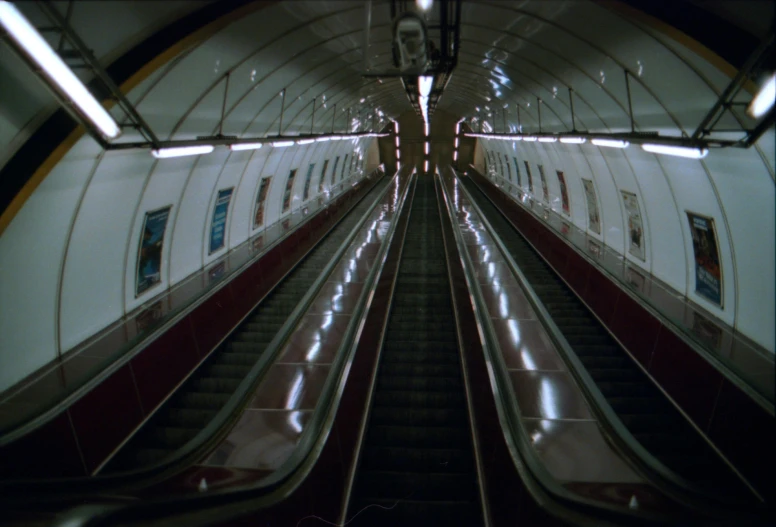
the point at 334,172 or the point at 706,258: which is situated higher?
the point at 334,172

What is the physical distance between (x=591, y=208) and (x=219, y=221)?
907cm

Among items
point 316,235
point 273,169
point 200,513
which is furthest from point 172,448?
point 316,235

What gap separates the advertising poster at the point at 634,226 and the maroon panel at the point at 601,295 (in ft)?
3.23

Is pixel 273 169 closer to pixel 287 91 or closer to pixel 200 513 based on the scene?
pixel 287 91

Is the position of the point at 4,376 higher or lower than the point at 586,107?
lower

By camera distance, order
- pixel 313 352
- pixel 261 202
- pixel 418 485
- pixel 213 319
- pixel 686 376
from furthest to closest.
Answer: pixel 261 202
pixel 213 319
pixel 313 352
pixel 686 376
pixel 418 485

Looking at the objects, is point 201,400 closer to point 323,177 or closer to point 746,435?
point 746,435

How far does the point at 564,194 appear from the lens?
14000 mm

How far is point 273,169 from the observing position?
12492 millimetres

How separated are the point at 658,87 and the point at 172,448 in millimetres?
7451

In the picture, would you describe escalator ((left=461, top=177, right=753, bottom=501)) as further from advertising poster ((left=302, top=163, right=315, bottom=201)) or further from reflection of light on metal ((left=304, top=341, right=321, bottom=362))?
advertising poster ((left=302, top=163, right=315, bottom=201))

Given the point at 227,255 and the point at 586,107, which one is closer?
the point at 586,107

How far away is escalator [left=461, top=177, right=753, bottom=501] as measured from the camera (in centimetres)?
475

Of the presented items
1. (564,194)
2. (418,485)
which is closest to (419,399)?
(418,485)
